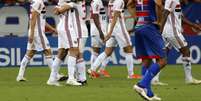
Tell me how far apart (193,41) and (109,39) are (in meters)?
7.11

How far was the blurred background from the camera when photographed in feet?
93.7

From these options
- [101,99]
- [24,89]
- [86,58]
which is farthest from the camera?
[86,58]

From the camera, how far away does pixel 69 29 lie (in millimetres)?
Result: 18906

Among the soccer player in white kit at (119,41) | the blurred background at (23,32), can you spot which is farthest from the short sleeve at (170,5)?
the blurred background at (23,32)

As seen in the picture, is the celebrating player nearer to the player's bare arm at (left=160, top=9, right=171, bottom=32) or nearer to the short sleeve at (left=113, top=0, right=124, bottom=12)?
the player's bare arm at (left=160, top=9, right=171, bottom=32)

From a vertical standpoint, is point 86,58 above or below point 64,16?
below

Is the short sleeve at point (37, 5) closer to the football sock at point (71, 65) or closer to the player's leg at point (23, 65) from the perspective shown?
the player's leg at point (23, 65)

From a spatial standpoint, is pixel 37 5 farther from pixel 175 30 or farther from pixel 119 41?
pixel 175 30

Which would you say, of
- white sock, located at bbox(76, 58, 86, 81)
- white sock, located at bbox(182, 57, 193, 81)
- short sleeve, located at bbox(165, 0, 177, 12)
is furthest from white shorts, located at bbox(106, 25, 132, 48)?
white sock, located at bbox(76, 58, 86, 81)

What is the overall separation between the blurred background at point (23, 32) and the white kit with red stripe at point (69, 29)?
9.41m

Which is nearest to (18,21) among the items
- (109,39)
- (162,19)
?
(109,39)

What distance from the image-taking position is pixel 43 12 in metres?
21.0

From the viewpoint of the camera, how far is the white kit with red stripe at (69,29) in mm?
18844

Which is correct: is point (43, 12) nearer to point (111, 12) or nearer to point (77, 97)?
point (111, 12)
